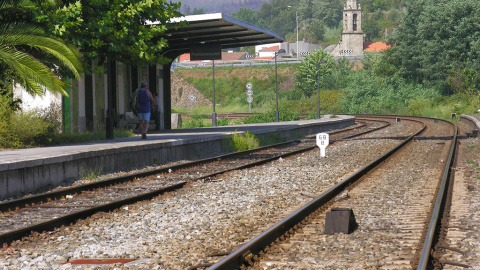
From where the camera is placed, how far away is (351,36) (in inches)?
5906

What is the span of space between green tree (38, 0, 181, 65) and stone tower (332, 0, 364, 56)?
13295 cm

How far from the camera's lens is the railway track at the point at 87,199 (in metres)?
8.62

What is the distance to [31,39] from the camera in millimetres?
15539

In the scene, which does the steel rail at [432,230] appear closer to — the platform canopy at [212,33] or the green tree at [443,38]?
the platform canopy at [212,33]

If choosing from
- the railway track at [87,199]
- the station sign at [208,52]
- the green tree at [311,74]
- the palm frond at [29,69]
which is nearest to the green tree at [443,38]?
the green tree at [311,74]

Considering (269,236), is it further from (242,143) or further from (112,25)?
(242,143)

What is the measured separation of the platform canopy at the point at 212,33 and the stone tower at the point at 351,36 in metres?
122

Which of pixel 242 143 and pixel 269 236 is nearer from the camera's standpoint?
pixel 269 236

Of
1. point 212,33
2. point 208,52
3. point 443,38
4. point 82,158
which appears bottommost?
point 82,158

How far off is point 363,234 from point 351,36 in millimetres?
145990

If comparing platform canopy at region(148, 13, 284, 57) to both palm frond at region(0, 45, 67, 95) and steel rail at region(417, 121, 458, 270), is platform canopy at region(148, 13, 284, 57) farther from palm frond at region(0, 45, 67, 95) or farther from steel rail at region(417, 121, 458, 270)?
steel rail at region(417, 121, 458, 270)

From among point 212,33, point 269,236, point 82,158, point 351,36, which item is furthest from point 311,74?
point 269,236

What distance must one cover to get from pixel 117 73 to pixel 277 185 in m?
14.2

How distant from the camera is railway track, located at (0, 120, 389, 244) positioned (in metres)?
8.62
